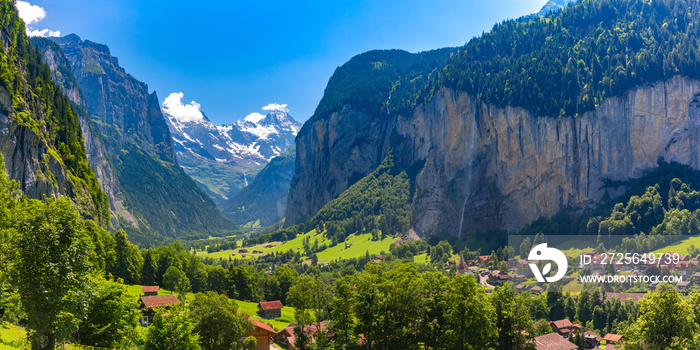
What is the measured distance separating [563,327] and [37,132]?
340ft

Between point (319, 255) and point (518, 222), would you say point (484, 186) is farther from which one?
point (319, 255)

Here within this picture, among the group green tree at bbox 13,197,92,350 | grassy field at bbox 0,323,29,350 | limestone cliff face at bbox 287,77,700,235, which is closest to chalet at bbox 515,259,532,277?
limestone cliff face at bbox 287,77,700,235

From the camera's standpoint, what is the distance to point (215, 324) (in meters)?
49.7

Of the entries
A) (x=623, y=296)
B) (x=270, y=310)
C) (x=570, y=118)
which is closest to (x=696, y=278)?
(x=623, y=296)

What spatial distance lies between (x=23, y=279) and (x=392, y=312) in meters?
28.3

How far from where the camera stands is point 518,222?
543 feet

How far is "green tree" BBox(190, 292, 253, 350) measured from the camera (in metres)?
49.2

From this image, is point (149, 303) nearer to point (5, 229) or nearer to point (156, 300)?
point (156, 300)

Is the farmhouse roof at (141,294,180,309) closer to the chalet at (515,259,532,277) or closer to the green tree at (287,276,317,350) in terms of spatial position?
the green tree at (287,276,317,350)

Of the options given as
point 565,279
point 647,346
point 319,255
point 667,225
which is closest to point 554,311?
point 565,279

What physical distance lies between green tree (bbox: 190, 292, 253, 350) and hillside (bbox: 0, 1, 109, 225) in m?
43.7

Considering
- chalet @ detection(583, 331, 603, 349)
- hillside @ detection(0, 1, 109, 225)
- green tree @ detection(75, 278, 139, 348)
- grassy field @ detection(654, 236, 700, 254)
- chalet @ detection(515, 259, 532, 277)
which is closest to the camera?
green tree @ detection(75, 278, 139, 348)

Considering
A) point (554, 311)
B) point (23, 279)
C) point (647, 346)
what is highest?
point (23, 279)

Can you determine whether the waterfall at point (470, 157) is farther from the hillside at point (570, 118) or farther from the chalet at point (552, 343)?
the chalet at point (552, 343)
